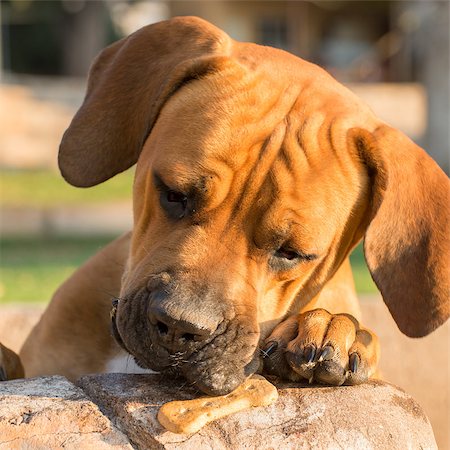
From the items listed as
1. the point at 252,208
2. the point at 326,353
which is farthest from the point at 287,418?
the point at 252,208

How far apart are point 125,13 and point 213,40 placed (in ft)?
121

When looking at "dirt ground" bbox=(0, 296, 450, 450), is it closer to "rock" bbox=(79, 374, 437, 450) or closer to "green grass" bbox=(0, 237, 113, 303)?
"rock" bbox=(79, 374, 437, 450)

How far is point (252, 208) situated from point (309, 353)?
1.93 ft

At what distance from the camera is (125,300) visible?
11.5 ft

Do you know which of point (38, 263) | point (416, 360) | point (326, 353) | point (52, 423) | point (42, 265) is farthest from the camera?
point (38, 263)

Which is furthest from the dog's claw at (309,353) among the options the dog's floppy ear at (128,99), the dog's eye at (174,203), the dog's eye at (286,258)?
the dog's floppy ear at (128,99)

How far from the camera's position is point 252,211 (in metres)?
3.65

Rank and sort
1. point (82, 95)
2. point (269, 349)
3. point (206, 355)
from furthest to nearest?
point (82, 95) < point (269, 349) < point (206, 355)

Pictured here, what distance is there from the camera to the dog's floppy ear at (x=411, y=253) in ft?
12.2

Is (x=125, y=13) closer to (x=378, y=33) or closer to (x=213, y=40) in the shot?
(x=378, y=33)

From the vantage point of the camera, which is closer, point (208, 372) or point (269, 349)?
point (208, 372)

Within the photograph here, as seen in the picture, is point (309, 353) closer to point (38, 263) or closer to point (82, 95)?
point (38, 263)

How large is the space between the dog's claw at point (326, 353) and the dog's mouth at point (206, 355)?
0.24m

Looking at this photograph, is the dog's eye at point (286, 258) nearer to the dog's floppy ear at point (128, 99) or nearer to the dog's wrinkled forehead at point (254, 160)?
the dog's wrinkled forehead at point (254, 160)
